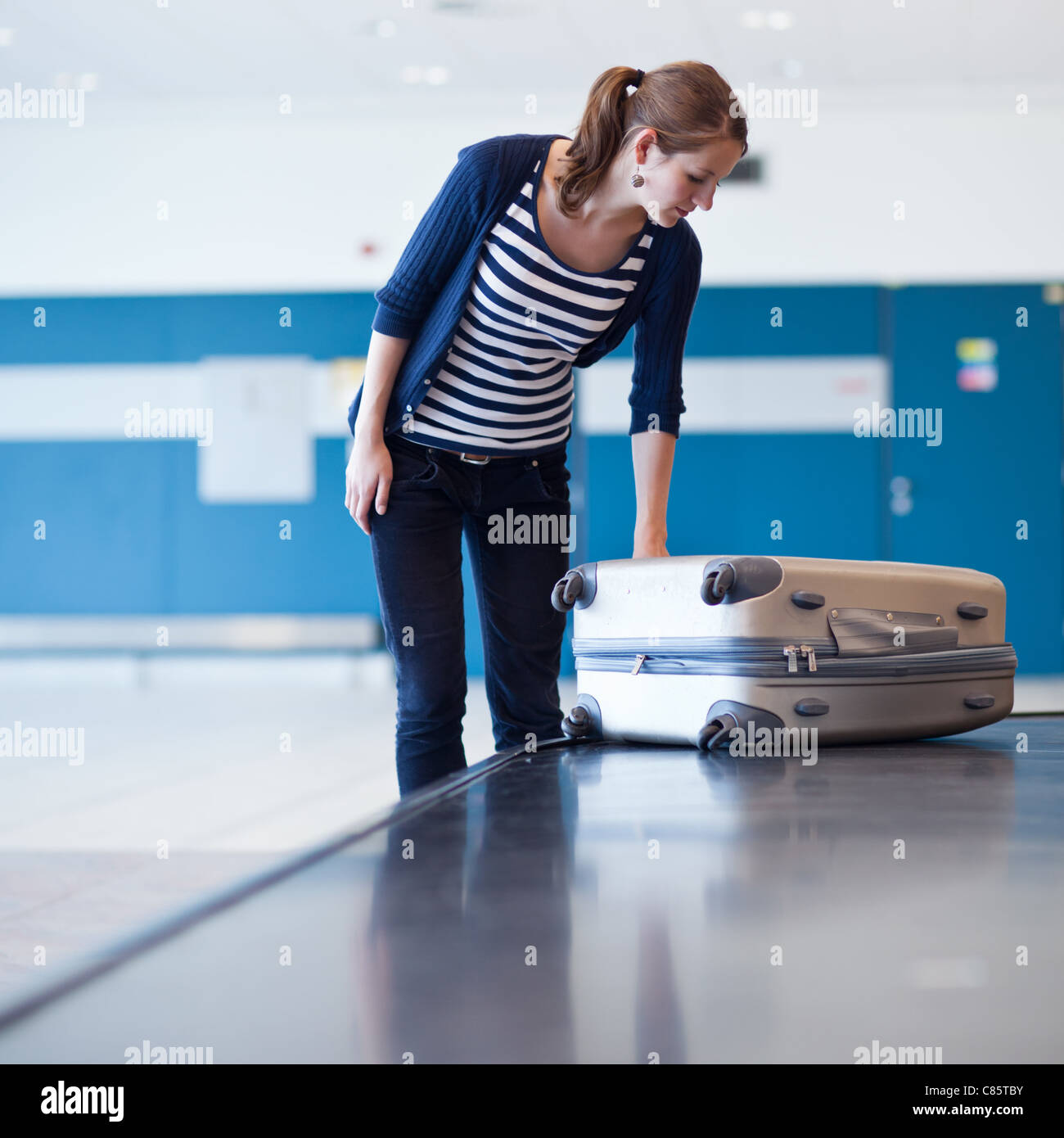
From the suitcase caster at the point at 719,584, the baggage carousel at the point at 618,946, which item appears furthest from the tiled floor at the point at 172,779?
the suitcase caster at the point at 719,584

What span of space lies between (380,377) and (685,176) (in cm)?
48

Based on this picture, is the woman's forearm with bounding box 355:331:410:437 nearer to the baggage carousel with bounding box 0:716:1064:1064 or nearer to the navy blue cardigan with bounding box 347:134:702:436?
the navy blue cardigan with bounding box 347:134:702:436

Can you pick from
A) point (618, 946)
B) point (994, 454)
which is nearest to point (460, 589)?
point (618, 946)

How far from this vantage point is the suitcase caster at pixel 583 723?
151 centimetres

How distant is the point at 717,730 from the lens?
1335 millimetres

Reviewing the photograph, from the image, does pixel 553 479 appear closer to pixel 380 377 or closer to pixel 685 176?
pixel 380 377

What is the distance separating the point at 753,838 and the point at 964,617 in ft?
2.42

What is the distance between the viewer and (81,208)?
6.53m

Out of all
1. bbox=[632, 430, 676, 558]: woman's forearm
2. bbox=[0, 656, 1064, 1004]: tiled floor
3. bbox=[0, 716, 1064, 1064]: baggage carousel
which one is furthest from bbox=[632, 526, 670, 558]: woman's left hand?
bbox=[0, 716, 1064, 1064]: baggage carousel

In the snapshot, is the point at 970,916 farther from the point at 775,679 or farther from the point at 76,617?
the point at 76,617

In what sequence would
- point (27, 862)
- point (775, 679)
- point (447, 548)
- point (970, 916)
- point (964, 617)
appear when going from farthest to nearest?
point (27, 862)
point (447, 548)
point (964, 617)
point (775, 679)
point (970, 916)

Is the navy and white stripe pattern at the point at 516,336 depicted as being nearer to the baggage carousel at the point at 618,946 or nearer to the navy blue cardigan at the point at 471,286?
→ the navy blue cardigan at the point at 471,286

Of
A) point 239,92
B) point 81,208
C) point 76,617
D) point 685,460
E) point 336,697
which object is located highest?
point 239,92

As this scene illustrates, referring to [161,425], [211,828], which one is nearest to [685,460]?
[161,425]
